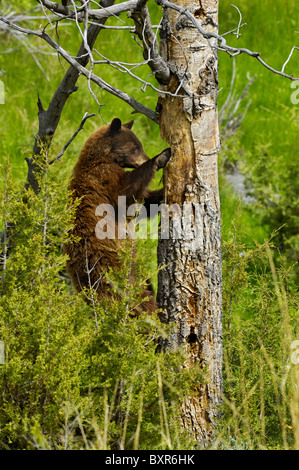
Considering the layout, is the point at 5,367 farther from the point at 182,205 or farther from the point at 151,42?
the point at 151,42

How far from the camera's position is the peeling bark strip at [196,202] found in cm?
376

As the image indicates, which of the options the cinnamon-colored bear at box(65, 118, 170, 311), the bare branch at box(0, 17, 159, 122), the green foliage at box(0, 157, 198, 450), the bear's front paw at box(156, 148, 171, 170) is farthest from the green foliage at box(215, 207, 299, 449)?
the bare branch at box(0, 17, 159, 122)

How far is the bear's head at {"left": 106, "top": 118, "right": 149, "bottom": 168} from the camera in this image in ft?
16.0

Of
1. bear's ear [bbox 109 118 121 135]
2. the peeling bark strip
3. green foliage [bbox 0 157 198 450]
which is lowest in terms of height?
green foliage [bbox 0 157 198 450]

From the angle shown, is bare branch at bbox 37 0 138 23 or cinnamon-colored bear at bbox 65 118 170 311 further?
cinnamon-colored bear at bbox 65 118 170 311

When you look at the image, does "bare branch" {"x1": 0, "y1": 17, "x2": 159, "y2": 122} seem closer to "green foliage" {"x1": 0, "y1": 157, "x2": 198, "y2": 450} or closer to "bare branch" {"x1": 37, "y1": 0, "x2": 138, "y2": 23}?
"bare branch" {"x1": 37, "y1": 0, "x2": 138, "y2": 23}

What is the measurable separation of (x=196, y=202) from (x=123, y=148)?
130cm

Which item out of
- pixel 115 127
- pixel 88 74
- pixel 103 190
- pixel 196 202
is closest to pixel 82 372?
pixel 196 202

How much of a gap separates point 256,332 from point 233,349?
22 cm

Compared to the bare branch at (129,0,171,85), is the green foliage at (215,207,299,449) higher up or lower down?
lower down

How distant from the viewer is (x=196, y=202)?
12.5 feet

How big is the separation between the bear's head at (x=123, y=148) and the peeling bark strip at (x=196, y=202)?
1.03 metres

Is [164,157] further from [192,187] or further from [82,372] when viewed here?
[82,372]
